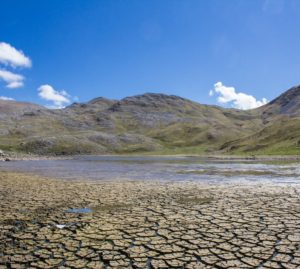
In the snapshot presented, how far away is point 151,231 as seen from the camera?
12.4m

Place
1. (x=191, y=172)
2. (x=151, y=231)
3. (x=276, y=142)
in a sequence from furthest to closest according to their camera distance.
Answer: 1. (x=276, y=142)
2. (x=191, y=172)
3. (x=151, y=231)

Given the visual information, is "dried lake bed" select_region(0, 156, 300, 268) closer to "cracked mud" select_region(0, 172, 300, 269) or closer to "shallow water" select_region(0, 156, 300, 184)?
"cracked mud" select_region(0, 172, 300, 269)

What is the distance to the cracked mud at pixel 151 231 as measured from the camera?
31.0ft

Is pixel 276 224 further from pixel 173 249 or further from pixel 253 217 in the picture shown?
pixel 173 249

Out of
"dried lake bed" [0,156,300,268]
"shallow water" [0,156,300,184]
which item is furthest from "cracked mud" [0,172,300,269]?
"shallow water" [0,156,300,184]

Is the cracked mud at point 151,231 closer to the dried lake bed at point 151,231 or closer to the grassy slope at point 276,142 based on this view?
the dried lake bed at point 151,231

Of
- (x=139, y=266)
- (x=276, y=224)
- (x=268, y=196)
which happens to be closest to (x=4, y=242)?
(x=139, y=266)

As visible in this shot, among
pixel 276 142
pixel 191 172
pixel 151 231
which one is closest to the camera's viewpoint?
pixel 151 231

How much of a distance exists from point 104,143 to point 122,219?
180m

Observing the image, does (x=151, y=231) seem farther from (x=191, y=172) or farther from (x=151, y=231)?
(x=191, y=172)

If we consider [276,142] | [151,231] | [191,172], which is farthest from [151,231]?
[276,142]

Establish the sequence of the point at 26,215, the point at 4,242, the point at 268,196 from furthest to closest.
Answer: the point at 268,196 < the point at 26,215 < the point at 4,242

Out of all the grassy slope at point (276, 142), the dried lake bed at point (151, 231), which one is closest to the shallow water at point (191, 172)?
the dried lake bed at point (151, 231)

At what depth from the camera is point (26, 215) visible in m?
15.4
